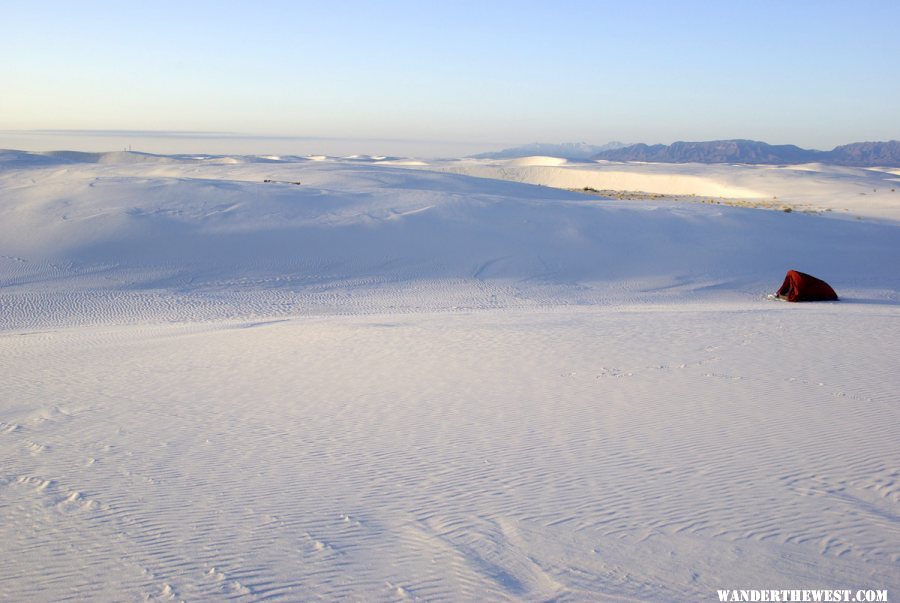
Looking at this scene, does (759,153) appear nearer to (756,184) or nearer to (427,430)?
(756,184)

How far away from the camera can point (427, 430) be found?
7125mm

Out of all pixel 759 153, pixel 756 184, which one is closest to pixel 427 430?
pixel 756 184

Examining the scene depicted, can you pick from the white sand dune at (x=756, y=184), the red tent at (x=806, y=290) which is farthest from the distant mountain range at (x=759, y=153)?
the red tent at (x=806, y=290)

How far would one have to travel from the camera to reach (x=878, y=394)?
830 cm

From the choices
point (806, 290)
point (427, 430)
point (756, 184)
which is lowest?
point (427, 430)

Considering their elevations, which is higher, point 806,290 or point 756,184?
point 756,184

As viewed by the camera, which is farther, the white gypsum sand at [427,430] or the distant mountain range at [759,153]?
the distant mountain range at [759,153]

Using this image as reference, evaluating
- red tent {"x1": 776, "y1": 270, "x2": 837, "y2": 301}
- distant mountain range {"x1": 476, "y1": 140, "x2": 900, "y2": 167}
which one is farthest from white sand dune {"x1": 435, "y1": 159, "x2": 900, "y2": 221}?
distant mountain range {"x1": 476, "y1": 140, "x2": 900, "y2": 167}

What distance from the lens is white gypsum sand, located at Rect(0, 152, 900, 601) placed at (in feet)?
14.6

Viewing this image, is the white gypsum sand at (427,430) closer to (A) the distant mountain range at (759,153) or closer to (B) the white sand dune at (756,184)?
(B) the white sand dune at (756,184)

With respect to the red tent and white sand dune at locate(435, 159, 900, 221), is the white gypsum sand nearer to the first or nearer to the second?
the red tent

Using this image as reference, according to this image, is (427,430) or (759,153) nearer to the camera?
(427,430)

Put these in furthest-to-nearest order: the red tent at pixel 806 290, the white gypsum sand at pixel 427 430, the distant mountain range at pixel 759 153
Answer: the distant mountain range at pixel 759 153
the red tent at pixel 806 290
the white gypsum sand at pixel 427 430

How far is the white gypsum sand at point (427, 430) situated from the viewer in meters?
4.46
